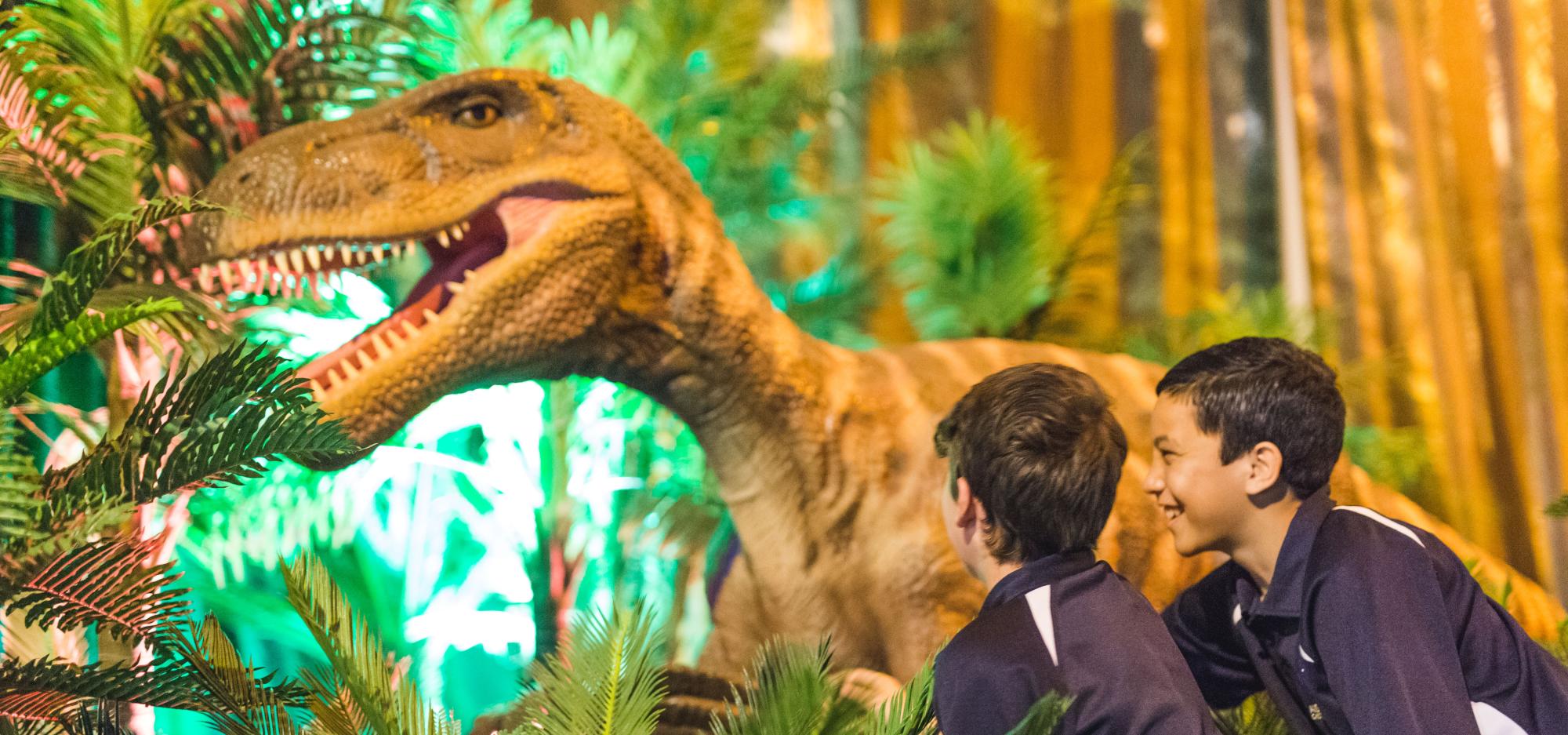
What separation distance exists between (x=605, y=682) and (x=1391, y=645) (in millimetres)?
682

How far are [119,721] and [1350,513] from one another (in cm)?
124

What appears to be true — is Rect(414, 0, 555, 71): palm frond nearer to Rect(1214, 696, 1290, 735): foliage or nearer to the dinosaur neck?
the dinosaur neck

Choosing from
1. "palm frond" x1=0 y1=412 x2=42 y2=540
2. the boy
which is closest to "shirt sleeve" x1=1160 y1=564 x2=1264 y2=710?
the boy

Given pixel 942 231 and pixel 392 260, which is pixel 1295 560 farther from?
pixel 942 231

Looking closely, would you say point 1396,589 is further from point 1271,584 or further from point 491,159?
point 491,159

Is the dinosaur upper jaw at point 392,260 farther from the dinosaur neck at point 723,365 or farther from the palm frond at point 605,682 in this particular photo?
the palm frond at point 605,682

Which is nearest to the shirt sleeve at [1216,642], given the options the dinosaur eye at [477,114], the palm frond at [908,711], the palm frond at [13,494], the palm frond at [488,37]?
the palm frond at [908,711]

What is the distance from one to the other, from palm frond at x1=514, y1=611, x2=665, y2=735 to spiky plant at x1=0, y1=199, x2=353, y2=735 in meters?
0.25

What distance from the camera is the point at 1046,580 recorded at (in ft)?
3.91

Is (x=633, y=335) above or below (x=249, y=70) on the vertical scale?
below

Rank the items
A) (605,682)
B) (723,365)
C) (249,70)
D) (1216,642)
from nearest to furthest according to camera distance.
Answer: (605,682), (1216,642), (723,365), (249,70)

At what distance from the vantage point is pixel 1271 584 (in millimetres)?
1335

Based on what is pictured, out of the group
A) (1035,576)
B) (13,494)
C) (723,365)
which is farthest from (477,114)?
(1035,576)

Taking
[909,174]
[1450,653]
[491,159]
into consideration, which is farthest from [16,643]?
[909,174]
